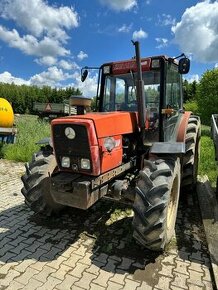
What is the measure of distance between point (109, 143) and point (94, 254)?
1.44 meters

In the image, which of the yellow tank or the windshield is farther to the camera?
the yellow tank

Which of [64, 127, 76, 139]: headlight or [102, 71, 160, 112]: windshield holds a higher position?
[102, 71, 160, 112]: windshield

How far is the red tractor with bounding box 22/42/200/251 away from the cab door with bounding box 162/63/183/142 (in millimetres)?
15

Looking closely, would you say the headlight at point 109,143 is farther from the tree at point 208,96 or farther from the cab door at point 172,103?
the tree at point 208,96

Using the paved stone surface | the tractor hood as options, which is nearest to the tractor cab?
the tractor hood

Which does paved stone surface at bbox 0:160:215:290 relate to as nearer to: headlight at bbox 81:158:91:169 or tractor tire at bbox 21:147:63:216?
tractor tire at bbox 21:147:63:216

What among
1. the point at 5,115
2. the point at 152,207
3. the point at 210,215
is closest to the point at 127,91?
the point at 152,207

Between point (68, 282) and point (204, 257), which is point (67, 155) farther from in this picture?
point (204, 257)

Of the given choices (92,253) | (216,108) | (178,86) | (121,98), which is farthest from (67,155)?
(216,108)

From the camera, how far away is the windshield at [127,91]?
15.9 ft

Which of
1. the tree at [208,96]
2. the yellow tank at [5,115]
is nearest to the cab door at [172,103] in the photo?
the yellow tank at [5,115]

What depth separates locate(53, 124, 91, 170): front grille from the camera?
379 cm

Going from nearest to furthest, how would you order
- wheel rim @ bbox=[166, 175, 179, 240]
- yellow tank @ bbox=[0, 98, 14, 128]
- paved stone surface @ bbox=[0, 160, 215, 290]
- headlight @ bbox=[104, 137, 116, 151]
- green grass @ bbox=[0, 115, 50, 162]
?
paved stone surface @ bbox=[0, 160, 215, 290] < headlight @ bbox=[104, 137, 116, 151] < wheel rim @ bbox=[166, 175, 179, 240] < green grass @ bbox=[0, 115, 50, 162] < yellow tank @ bbox=[0, 98, 14, 128]

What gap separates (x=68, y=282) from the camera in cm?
346
